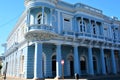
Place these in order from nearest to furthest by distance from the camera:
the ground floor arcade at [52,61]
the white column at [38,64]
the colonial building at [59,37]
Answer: the white column at [38,64] < the ground floor arcade at [52,61] < the colonial building at [59,37]

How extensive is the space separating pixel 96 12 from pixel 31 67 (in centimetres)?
→ 1283

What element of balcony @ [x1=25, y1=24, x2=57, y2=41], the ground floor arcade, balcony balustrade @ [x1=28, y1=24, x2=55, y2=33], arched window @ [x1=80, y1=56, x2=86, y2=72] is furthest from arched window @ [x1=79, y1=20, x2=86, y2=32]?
balcony balustrade @ [x1=28, y1=24, x2=55, y2=33]

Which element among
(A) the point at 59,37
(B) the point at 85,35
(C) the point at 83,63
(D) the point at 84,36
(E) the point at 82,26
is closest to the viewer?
(A) the point at 59,37

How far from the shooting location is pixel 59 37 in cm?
1869

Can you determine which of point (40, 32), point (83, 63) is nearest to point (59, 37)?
point (40, 32)

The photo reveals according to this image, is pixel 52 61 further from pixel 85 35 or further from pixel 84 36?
pixel 85 35

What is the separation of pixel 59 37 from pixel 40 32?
119 inches

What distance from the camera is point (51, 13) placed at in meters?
17.8

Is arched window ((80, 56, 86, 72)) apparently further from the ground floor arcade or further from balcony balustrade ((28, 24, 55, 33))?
balcony balustrade ((28, 24, 55, 33))

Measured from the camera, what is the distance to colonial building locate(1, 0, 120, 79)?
17141 mm

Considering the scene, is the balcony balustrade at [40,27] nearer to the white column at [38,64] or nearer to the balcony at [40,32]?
the balcony at [40,32]

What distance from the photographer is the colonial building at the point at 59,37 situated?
1714 centimetres

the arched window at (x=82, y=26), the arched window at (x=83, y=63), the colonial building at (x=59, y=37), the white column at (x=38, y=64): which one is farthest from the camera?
the arched window at (x=83, y=63)

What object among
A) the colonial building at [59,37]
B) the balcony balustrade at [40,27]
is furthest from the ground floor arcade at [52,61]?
the balcony balustrade at [40,27]
